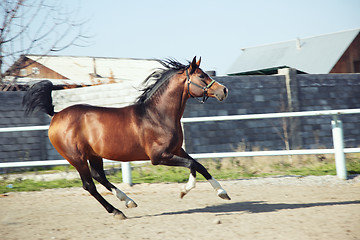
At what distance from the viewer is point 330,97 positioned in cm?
1338

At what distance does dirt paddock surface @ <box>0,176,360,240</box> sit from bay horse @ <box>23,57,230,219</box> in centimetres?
39

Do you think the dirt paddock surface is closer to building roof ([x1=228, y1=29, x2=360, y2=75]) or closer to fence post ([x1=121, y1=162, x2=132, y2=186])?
fence post ([x1=121, y1=162, x2=132, y2=186])

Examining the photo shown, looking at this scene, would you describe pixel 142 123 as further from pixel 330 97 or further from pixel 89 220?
pixel 330 97

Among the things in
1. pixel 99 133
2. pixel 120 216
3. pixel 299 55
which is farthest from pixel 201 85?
pixel 299 55

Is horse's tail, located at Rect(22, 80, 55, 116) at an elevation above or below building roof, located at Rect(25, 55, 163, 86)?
below

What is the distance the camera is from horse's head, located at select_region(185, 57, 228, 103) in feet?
17.5

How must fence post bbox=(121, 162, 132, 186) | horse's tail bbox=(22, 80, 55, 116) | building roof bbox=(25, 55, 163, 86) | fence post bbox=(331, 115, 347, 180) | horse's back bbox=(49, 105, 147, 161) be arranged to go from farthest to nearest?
building roof bbox=(25, 55, 163, 86) < fence post bbox=(121, 162, 132, 186) < fence post bbox=(331, 115, 347, 180) < horse's tail bbox=(22, 80, 55, 116) < horse's back bbox=(49, 105, 147, 161)

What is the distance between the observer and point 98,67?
2508cm

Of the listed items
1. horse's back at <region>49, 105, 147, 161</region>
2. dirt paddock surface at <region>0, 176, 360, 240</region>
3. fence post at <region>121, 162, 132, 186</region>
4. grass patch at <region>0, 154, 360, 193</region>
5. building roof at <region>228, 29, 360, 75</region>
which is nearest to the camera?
dirt paddock surface at <region>0, 176, 360, 240</region>

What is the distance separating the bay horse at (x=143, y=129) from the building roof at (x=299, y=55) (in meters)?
18.6

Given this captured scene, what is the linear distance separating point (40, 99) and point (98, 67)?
19.6 m

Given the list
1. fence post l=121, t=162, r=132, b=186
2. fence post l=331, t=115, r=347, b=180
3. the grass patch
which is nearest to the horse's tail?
fence post l=121, t=162, r=132, b=186

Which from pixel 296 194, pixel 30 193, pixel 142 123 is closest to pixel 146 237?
pixel 142 123

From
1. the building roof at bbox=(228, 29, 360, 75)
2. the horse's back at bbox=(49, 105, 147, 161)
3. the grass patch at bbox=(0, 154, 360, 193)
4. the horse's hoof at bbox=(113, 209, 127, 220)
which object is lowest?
the grass patch at bbox=(0, 154, 360, 193)
